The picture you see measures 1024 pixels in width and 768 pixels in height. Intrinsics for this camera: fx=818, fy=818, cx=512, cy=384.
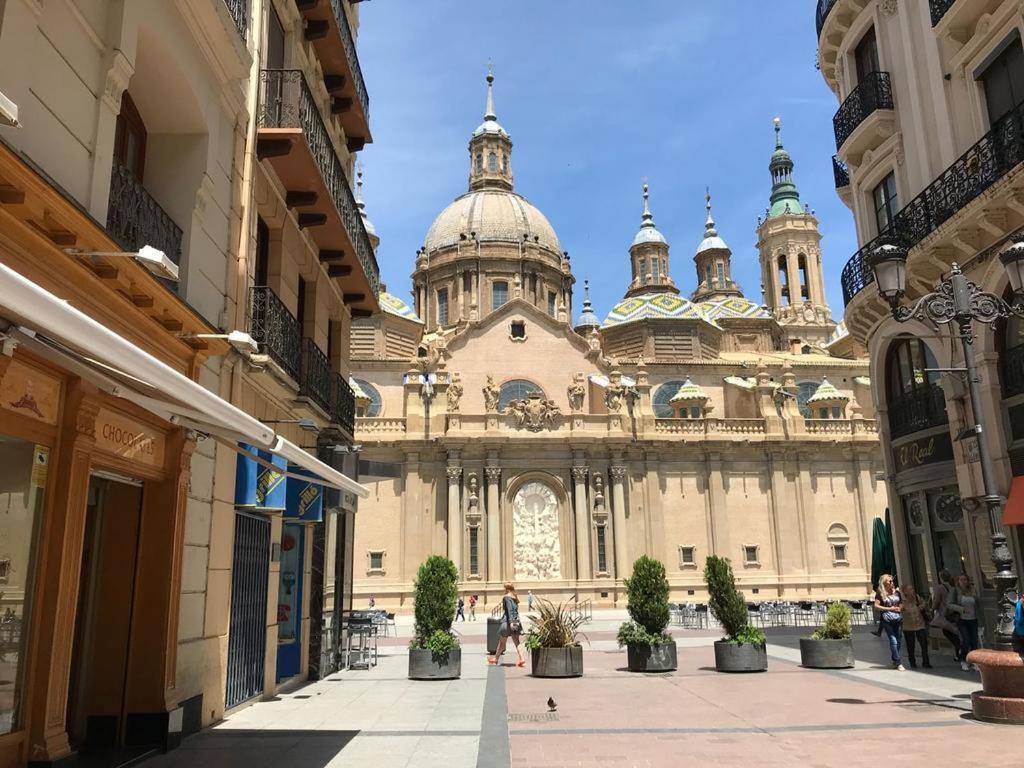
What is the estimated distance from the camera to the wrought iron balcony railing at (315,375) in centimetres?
1303

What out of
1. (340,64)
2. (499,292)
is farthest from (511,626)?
(499,292)

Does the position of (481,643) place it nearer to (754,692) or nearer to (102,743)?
(754,692)

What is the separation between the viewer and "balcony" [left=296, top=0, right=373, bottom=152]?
14.2 metres

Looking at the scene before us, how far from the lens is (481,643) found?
22.5 metres

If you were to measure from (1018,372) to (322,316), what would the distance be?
12477 millimetres

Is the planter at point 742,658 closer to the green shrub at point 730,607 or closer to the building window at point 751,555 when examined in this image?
the green shrub at point 730,607

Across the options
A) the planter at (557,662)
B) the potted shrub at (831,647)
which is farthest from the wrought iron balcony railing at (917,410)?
the planter at (557,662)

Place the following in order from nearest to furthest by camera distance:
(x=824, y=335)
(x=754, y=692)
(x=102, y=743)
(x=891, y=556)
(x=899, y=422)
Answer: (x=102, y=743), (x=754, y=692), (x=899, y=422), (x=891, y=556), (x=824, y=335)

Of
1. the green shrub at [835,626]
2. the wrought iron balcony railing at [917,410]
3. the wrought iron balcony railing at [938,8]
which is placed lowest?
the green shrub at [835,626]

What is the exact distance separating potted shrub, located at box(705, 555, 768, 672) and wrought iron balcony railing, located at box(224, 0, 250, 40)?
1180cm

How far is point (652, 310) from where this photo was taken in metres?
55.0

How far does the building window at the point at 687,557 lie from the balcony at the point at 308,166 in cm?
2914

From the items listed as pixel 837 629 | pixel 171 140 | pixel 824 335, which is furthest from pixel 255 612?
pixel 824 335

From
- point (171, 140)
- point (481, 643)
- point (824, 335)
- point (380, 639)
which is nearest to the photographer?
point (171, 140)
